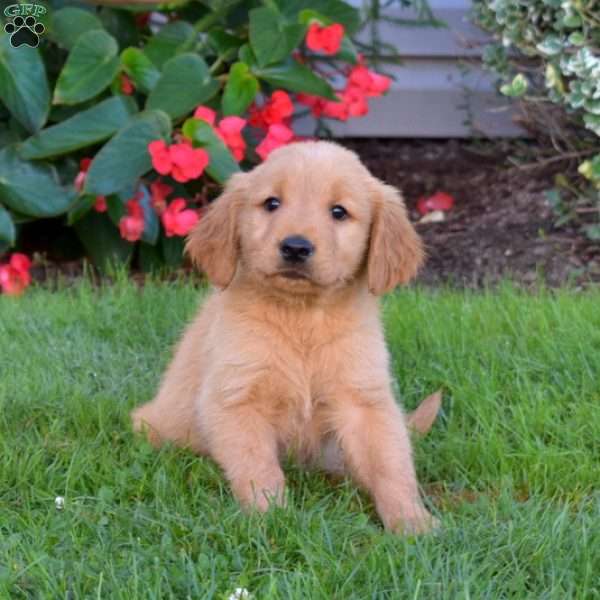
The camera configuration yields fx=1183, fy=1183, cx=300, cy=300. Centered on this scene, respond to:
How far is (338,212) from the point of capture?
327 centimetres

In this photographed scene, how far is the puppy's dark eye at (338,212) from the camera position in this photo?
128 inches

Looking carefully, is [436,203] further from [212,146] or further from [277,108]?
[212,146]

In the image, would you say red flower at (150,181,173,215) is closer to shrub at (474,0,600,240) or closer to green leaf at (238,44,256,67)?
green leaf at (238,44,256,67)

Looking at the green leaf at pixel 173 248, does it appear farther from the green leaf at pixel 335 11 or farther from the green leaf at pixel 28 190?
the green leaf at pixel 335 11

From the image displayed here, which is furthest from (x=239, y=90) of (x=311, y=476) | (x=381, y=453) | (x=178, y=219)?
(x=381, y=453)

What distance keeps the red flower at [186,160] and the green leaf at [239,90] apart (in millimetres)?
338

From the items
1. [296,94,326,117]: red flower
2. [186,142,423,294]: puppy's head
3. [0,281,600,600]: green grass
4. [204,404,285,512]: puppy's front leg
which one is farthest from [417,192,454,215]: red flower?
[204,404,285,512]: puppy's front leg

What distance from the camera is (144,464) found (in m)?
3.26

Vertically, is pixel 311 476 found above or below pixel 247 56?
below

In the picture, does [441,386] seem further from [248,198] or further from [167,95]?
[167,95]

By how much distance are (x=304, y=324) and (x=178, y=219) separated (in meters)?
2.07

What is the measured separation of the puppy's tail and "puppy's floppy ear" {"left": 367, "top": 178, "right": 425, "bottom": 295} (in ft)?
1.56

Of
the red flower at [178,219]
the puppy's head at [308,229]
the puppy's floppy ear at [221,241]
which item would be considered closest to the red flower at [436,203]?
the red flower at [178,219]

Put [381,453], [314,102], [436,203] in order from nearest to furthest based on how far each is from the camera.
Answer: [381,453] → [314,102] → [436,203]
